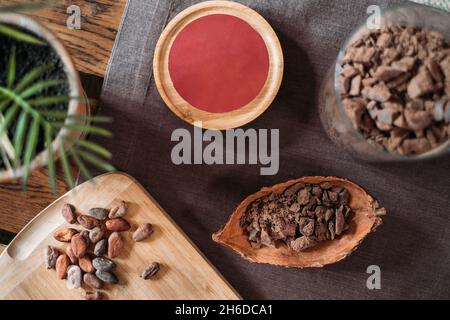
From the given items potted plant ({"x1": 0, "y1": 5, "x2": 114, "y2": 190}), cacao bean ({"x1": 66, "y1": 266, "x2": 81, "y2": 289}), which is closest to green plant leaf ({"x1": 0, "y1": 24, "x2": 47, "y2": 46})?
potted plant ({"x1": 0, "y1": 5, "x2": 114, "y2": 190})

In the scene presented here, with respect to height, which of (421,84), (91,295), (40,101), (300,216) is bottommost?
(91,295)

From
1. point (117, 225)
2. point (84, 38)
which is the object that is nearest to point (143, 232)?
point (117, 225)

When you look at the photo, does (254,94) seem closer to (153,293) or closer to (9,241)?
(153,293)

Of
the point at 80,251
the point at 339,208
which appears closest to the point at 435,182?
the point at 339,208

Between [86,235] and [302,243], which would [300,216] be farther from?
[86,235]

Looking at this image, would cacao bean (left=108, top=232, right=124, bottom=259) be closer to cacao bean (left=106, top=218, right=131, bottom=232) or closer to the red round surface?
cacao bean (left=106, top=218, right=131, bottom=232)

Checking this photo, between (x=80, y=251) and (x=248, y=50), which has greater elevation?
(x=248, y=50)

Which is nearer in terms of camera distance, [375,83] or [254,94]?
[375,83]
